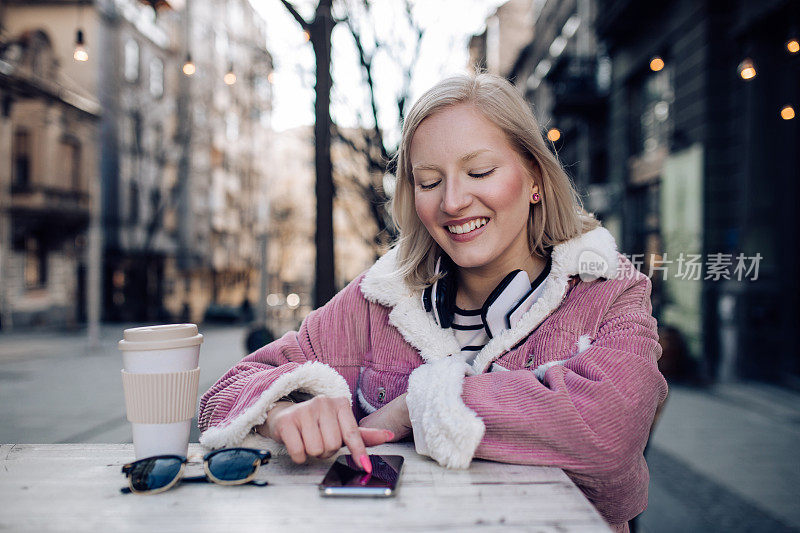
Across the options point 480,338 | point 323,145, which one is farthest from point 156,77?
point 480,338

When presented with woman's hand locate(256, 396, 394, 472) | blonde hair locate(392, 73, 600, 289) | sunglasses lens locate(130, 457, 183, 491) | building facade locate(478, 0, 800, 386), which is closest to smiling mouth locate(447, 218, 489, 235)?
blonde hair locate(392, 73, 600, 289)

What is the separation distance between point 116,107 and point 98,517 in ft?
98.1

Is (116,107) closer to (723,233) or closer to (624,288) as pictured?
(723,233)

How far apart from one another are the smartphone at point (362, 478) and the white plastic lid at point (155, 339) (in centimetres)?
41

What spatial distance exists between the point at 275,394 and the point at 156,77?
33073mm

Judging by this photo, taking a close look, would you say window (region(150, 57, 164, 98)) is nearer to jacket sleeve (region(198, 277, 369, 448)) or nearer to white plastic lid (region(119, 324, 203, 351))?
jacket sleeve (region(198, 277, 369, 448))

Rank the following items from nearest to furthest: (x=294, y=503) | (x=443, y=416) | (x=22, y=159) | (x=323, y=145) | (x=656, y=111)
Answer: (x=294, y=503) → (x=443, y=416) → (x=323, y=145) → (x=656, y=111) → (x=22, y=159)

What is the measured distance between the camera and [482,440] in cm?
138

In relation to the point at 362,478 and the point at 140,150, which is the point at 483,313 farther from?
the point at 140,150

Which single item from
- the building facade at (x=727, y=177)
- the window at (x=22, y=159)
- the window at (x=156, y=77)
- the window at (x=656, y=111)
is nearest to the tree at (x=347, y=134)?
the building facade at (x=727, y=177)

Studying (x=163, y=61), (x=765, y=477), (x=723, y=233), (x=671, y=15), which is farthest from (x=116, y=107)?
(x=765, y=477)

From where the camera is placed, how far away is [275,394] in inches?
61.8

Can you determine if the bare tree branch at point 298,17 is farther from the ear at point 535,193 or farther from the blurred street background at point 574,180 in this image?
the ear at point 535,193

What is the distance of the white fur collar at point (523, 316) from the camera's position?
1864mm
